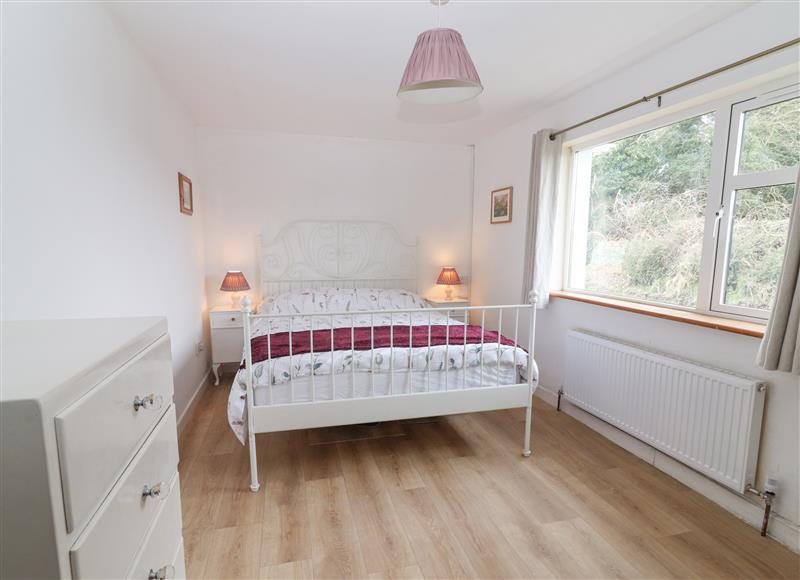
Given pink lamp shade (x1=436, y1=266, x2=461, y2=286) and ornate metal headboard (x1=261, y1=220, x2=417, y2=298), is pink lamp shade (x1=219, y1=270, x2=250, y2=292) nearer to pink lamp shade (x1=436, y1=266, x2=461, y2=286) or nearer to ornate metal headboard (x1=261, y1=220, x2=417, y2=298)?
ornate metal headboard (x1=261, y1=220, x2=417, y2=298)

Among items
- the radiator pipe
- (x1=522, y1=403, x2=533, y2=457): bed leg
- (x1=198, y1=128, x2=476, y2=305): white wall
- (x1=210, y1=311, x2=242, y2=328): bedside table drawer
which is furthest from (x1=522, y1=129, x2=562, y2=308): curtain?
(x1=210, y1=311, x2=242, y2=328): bedside table drawer

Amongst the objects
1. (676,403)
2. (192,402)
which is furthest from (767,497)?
(192,402)

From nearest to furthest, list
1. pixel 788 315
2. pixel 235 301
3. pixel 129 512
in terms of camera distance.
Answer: pixel 129 512
pixel 788 315
pixel 235 301

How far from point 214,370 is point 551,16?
11.4 ft

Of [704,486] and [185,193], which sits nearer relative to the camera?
[704,486]

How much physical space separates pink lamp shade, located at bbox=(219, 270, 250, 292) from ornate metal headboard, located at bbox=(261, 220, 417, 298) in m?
0.26

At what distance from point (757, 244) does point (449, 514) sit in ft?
6.43

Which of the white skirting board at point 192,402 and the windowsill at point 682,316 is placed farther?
the white skirting board at point 192,402

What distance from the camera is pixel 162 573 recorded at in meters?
0.86

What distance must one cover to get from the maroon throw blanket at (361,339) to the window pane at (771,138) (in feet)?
4.93

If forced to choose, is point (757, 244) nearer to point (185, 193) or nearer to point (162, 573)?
point (162, 573)

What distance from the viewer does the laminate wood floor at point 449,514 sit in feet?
5.27

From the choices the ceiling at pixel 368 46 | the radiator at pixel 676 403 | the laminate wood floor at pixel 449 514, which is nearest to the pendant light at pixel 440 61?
the ceiling at pixel 368 46

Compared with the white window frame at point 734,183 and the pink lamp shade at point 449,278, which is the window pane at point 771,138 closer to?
the white window frame at point 734,183
